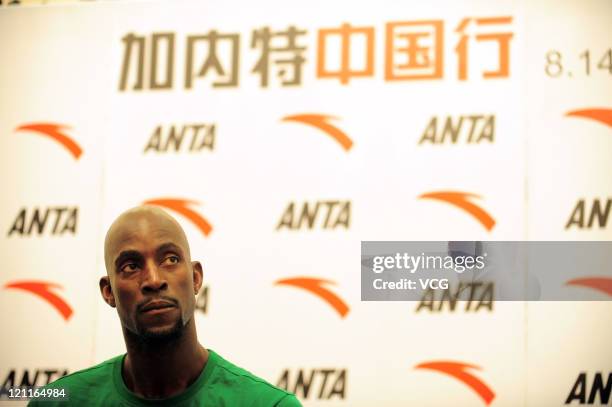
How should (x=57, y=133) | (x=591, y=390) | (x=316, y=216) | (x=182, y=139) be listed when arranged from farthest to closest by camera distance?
1. (x=57, y=133)
2. (x=182, y=139)
3. (x=316, y=216)
4. (x=591, y=390)

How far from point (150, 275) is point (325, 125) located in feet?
4.15

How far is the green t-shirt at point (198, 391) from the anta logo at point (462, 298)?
1.04 m

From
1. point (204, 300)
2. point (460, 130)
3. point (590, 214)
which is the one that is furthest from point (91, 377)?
point (590, 214)

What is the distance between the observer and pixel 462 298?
2881 mm

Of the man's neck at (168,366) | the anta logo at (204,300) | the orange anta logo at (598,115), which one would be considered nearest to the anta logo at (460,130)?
the orange anta logo at (598,115)

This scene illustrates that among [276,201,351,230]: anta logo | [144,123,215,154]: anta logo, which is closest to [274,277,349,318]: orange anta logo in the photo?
[276,201,351,230]: anta logo

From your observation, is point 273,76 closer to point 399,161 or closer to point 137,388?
point 399,161

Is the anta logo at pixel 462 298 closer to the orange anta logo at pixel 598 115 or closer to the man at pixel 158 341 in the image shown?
the orange anta logo at pixel 598 115

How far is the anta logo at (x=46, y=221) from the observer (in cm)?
318

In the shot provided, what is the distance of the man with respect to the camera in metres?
1.91

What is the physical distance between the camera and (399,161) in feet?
9.83

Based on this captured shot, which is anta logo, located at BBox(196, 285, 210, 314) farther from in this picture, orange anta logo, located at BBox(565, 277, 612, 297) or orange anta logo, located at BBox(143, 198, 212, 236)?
orange anta logo, located at BBox(565, 277, 612, 297)

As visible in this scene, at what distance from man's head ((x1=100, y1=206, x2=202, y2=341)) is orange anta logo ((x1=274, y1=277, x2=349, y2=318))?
957mm

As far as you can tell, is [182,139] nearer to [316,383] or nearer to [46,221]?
[46,221]
